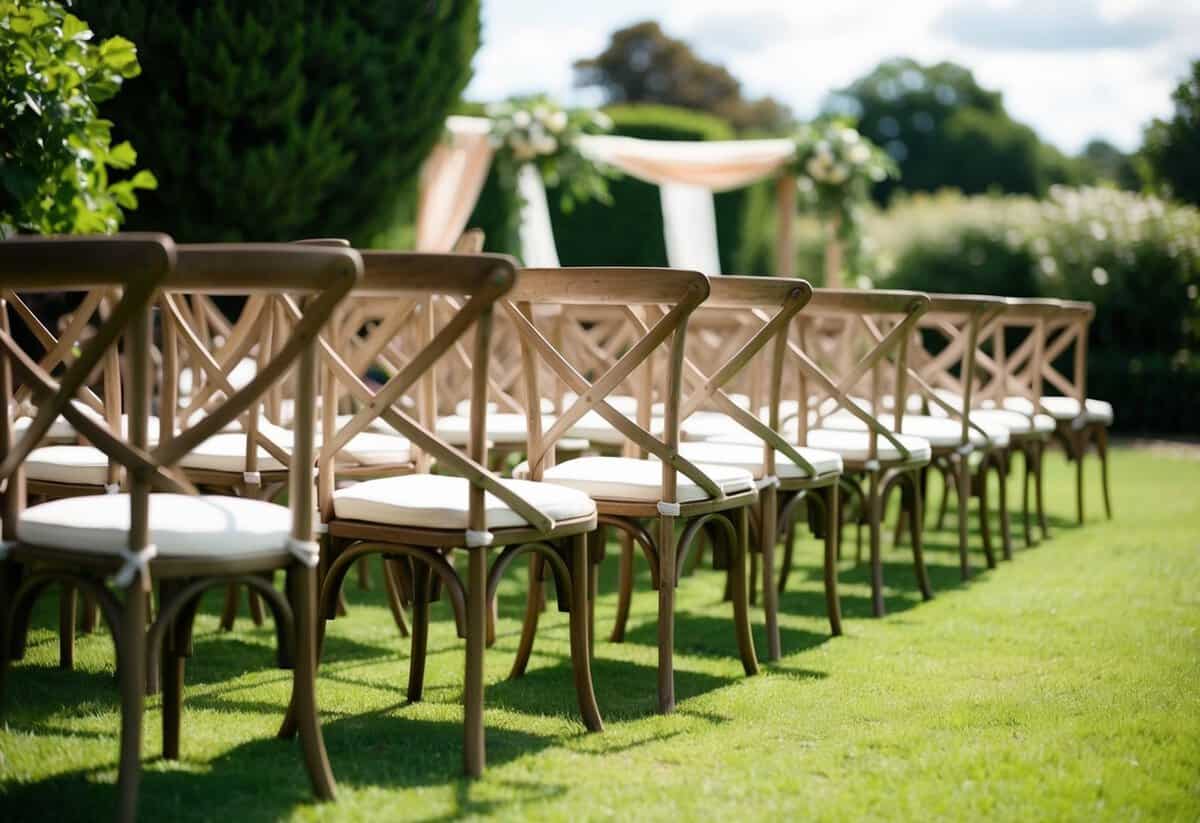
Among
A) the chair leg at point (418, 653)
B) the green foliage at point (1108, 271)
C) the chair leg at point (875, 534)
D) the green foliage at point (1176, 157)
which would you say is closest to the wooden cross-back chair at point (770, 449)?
the chair leg at point (875, 534)

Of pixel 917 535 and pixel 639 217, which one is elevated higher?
pixel 639 217

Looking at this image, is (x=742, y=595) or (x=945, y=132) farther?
(x=945, y=132)

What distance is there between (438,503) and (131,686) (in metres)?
0.83

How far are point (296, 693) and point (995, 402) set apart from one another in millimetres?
5334

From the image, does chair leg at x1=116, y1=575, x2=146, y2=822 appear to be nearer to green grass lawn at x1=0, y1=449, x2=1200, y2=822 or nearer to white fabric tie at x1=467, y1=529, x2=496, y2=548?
green grass lawn at x1=0, y1=449, x2=1200, y2=822

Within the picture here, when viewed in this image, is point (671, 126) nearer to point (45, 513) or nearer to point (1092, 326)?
point (1092, 326)

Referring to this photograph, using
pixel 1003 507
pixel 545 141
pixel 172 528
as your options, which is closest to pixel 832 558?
pixel 1003 507

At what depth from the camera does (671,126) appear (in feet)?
60.2

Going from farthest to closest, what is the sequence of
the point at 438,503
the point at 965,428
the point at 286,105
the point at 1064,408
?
the point at 1064,408 < the point at 286,105 < the point at 965,428 < the point at 438,503

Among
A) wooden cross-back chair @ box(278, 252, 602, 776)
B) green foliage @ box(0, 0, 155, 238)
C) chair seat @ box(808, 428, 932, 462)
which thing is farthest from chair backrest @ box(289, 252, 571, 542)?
chair seat @ box(808, 428, 932, 462)

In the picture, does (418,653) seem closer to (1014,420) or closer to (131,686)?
(131,686)

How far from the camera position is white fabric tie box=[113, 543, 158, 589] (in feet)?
8.58

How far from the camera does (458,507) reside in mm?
3139

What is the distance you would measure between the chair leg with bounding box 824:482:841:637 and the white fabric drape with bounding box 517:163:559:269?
5089 millimetres
